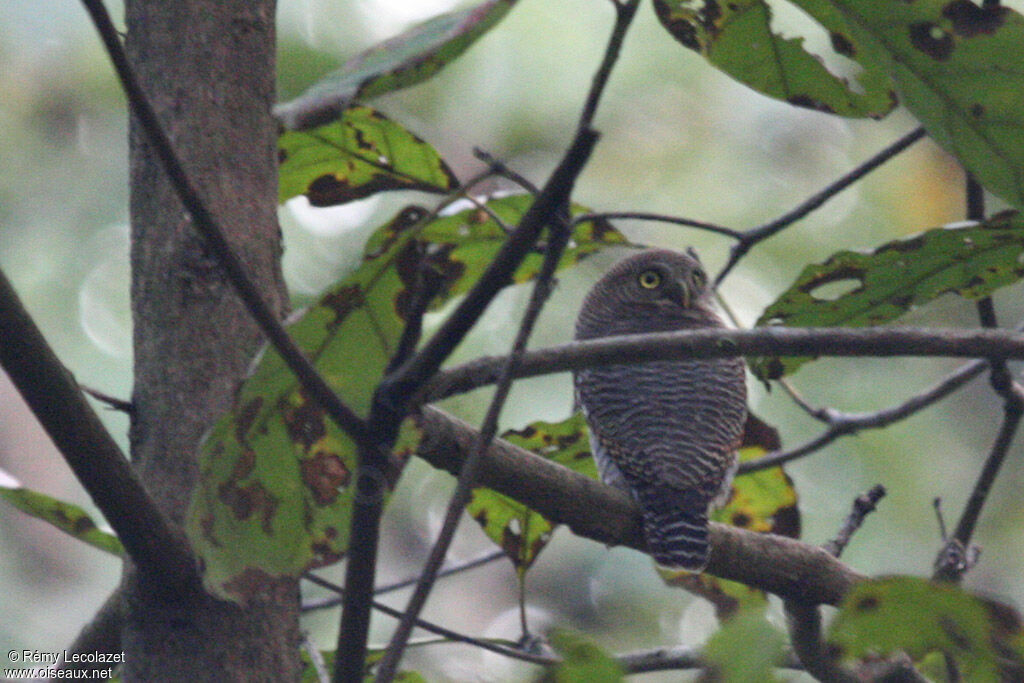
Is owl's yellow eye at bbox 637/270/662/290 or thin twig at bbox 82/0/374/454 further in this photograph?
owl's yellow eye at bbox 637/270/662/290

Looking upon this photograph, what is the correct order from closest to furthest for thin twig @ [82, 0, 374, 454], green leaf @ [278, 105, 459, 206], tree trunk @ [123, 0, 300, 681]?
thin twig @ [82, 0, 374, 454], tree trunk @ [123, 0, 300, 681], green leaf @ [278, 105, 459, 206]

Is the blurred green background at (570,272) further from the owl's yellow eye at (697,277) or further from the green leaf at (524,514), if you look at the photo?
the green leaf at (524,514)

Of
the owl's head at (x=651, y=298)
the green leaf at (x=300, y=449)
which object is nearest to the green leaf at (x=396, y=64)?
the green leaf at (x=300, y=449)

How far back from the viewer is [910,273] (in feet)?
5.65

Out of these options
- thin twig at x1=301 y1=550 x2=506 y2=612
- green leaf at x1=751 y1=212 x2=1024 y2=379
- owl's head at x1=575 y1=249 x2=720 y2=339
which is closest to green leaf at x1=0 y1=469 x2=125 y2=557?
thin twig at x1=301 y1=550 x2=506 y2=612

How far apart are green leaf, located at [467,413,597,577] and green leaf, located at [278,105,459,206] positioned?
1.74ft

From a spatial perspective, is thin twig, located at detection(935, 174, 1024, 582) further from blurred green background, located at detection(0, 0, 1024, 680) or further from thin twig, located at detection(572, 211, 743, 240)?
blurred green background, located at detection(0, 0, 1024, 680)

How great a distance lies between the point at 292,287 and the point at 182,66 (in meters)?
5.42

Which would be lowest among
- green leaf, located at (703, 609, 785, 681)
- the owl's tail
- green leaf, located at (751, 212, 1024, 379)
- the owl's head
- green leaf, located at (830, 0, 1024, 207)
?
the owl's tail

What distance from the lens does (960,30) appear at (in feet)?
3.59

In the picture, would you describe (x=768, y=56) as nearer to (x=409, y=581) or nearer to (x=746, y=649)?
(x=746, y=649)

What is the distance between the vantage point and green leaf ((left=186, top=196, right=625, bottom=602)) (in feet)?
3.68

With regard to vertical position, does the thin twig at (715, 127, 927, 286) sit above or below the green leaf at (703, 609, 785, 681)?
above

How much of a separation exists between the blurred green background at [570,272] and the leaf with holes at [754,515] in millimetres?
3186
